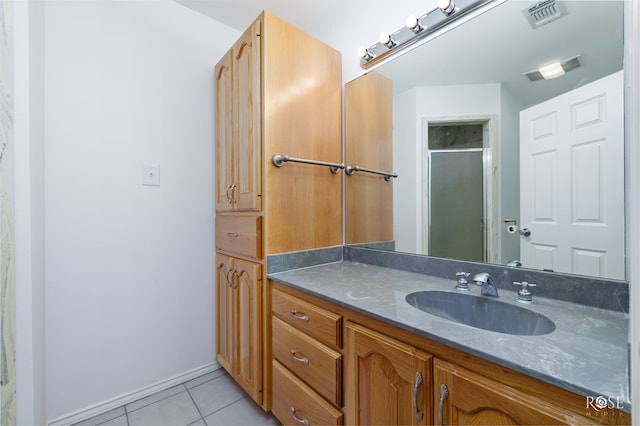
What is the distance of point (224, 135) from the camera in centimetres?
167

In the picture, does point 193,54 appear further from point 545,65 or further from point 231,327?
point 545,65

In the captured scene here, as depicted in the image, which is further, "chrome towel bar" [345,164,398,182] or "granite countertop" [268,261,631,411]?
"chrome towel bar" [345,164,398,182]

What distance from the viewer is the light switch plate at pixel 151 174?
1558 millimetres

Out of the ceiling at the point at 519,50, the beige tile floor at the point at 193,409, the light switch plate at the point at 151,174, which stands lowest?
the beige tile floor at the point at 193,409

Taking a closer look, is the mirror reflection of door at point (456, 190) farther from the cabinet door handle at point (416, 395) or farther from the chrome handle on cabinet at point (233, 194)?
the chrome handle on cabinet at point (233, 194)

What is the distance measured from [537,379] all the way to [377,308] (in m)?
0.40

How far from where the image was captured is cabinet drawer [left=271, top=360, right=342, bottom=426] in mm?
979

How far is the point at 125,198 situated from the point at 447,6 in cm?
187

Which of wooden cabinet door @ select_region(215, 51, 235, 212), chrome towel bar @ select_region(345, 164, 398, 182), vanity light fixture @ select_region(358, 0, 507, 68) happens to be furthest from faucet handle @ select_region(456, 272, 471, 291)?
wooden cabinet door @ select_region(215, 51, 235, 212)

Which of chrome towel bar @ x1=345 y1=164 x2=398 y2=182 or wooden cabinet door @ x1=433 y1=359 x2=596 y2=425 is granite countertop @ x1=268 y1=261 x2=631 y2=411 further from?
chrome towel bar @ x1=345 y1=164 x2=398 y2=182

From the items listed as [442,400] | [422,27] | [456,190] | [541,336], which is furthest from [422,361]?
[422,27]

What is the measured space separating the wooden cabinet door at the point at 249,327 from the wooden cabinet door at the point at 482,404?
2.92 ft

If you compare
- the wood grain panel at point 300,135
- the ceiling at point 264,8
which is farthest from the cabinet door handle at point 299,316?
the ceiling at point 264,8

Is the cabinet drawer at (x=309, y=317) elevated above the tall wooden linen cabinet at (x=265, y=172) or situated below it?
below
